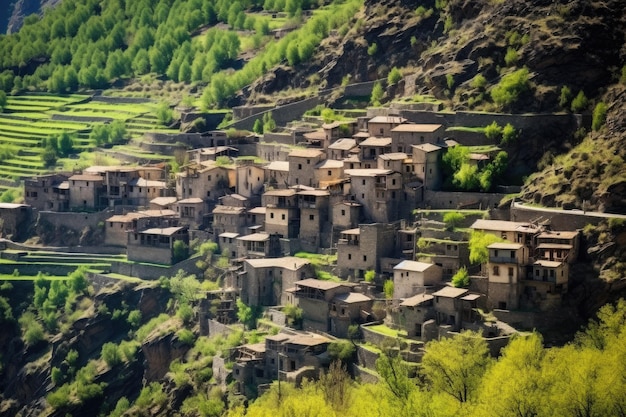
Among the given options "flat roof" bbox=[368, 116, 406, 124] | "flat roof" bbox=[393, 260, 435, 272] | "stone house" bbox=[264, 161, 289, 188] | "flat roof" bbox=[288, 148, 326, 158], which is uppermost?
"flat roof" bbox=[368, 116, 406, 124]

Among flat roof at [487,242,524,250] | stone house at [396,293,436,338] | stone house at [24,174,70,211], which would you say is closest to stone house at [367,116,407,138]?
stone house at [396,293,436,338]

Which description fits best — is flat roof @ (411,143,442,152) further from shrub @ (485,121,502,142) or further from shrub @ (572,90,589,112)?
shrub @ (572,90,589,112)

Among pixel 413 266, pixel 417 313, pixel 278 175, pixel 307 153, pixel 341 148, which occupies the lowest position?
pixel 417 313

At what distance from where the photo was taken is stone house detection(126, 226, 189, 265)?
109m

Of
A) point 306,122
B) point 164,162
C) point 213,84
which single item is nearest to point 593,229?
point 306,122

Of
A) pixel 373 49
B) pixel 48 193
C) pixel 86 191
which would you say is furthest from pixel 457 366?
pixel 48 193

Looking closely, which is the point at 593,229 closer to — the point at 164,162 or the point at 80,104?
the point at 164,162

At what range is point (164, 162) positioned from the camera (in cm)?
11994

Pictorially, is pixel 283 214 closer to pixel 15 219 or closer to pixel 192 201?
pixel 192 201

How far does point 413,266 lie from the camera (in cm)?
8938

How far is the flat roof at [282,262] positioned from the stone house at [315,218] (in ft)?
5.53

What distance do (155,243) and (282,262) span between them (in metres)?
14.4

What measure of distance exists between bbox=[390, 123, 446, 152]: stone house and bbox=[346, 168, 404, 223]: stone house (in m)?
2.91

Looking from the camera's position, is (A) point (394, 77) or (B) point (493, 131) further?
(A) point (394, 77)
